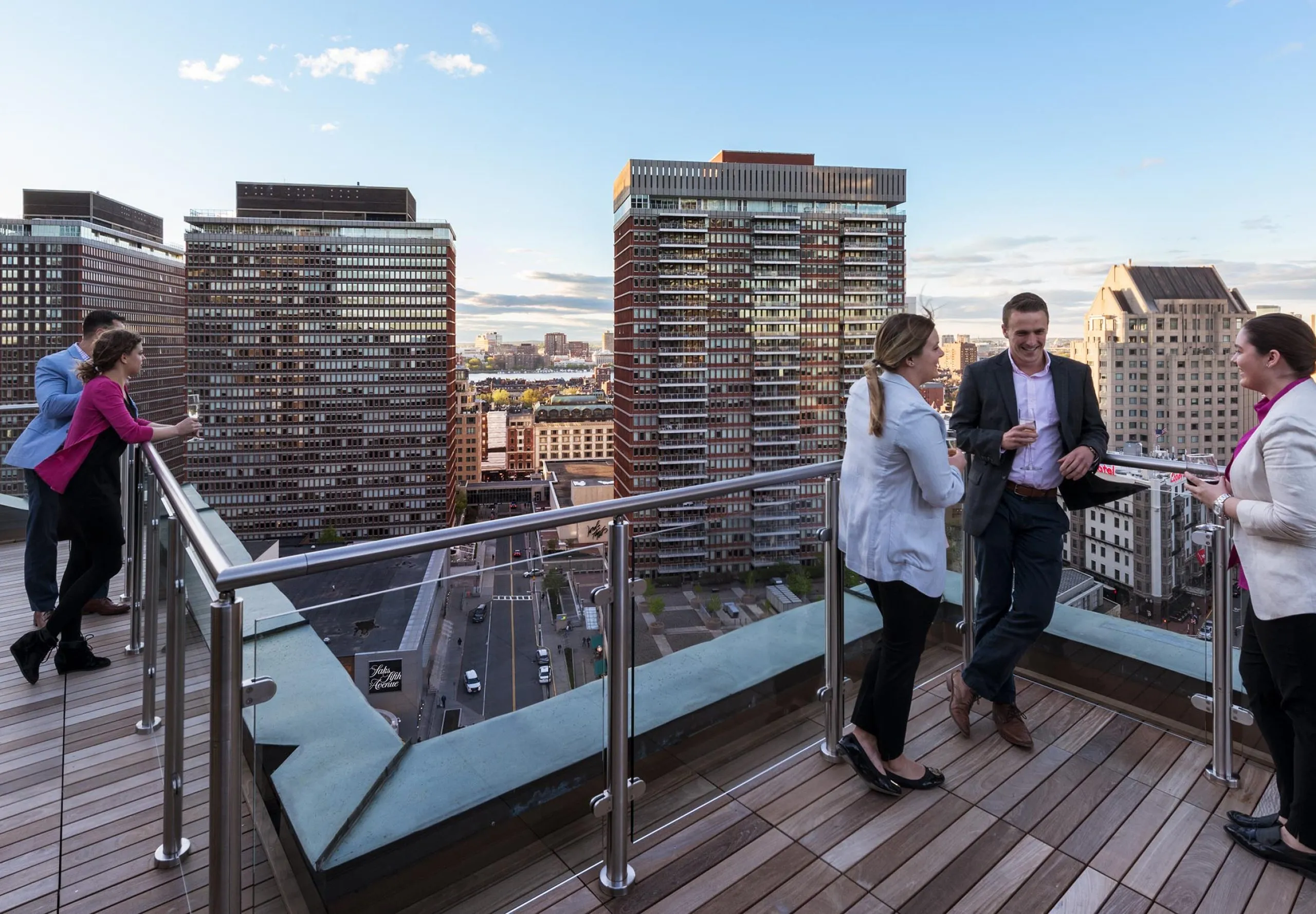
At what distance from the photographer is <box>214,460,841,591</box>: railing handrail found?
1.25m

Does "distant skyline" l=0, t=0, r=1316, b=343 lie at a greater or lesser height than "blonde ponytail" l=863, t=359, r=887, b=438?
greater

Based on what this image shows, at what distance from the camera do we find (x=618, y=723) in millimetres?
1950

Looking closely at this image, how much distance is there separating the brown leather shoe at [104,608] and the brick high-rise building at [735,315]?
60.7 m

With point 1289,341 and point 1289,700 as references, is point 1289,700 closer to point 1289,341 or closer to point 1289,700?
point 1289,700

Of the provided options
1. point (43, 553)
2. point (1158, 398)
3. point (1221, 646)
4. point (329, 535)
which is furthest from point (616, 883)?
point (329, 535)

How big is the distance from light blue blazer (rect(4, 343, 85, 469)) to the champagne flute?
43 centimetres

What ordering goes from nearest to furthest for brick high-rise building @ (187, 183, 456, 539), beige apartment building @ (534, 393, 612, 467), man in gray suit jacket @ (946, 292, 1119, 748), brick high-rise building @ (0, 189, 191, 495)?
man in gray suit jacket @ (946, 292, 1119, 748) < brick high-rise building @ (0, 189, 191, 495) < brick high-rise building @ (187, 183, 456, 539) < beige apartment building @ (534, 393, 612, 467)

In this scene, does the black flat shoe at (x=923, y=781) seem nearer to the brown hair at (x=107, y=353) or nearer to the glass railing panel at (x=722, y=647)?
the glass railing panel at (x=722, y=647)

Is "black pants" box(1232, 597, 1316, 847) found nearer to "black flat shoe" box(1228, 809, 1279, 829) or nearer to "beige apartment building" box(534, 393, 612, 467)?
"black flat shoe" box(1228, 809, 1279, 829)

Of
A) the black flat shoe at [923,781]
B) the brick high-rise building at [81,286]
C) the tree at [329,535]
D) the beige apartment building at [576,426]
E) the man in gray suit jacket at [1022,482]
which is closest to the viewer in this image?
the black flat shoe at [923,781]

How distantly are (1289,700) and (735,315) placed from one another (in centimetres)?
6683

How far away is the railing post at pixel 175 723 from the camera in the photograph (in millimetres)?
1812

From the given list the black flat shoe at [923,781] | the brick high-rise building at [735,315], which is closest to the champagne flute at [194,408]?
the black flat shoe at [923,781]

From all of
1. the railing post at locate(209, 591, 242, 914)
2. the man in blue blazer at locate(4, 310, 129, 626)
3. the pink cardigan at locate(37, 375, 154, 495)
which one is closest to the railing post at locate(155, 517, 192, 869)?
the railing post at locate(209, 591, 242, 914)
